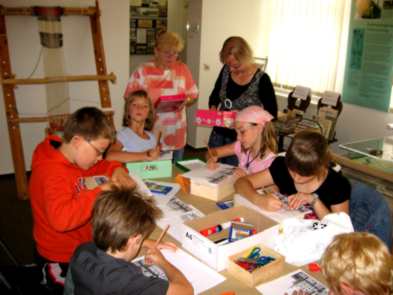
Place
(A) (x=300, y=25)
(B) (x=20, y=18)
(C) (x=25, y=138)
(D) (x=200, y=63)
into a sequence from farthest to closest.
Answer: (D) (x=200, y=63) → (A) (x=300, y=25) → (C) (x=25, y=138) → (B) (x=20, y=18)

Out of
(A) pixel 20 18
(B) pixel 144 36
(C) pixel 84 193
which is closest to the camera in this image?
(C) pixel 84 193

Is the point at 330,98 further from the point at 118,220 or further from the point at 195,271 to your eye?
the point at 118,220

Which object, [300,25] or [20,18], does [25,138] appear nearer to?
[20,18]

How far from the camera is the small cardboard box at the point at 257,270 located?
139 centimetres

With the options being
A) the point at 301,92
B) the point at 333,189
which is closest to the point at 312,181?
the point at 333,189

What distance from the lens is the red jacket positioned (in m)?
1.57

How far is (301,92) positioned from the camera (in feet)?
14.2

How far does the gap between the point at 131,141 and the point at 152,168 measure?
354 millimetres

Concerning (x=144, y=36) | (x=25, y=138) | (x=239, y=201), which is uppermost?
(x=144, y=36)

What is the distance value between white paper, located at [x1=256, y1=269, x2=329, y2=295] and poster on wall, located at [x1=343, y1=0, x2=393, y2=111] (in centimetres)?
278

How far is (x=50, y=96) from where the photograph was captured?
13.0 ft

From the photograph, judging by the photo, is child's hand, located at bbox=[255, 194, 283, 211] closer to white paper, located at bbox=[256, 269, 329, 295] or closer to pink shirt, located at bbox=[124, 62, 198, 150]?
white paper, located at bbox=[256, 269, 329, 295]

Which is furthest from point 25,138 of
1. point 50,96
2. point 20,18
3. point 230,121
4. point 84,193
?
point 84,193

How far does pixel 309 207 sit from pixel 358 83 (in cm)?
254
